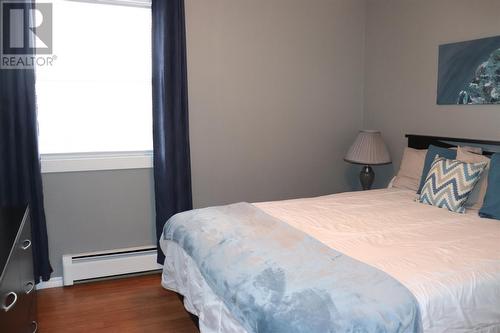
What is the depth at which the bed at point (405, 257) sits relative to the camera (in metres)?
1.71

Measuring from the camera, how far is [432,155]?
10.2 ft

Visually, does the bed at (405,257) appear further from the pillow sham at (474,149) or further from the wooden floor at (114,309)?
the wooden floor at (114,309)

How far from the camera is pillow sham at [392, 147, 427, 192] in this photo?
10.8 feet

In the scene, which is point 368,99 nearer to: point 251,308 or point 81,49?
point 81,49

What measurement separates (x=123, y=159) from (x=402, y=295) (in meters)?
2.44

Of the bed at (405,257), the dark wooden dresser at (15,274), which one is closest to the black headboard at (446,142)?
the bed at (405,257)

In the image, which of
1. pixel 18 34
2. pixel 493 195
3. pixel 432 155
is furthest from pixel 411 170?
pixel 18 34

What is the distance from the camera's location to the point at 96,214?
338cm

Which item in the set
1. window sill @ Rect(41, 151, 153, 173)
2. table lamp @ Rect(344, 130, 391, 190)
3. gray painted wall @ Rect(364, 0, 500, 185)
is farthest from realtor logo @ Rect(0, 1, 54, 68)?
gray painted wall @ Rect(364, 0, 500, 185)

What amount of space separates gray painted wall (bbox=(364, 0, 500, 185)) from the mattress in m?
0.77

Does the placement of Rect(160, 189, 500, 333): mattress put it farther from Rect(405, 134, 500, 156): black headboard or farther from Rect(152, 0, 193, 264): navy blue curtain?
Rect(152, 0, 193, 264): navy blue curtain

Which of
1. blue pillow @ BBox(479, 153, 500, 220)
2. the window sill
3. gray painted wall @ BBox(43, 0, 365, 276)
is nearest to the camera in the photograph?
blue pillow @ BBox(479, 153, 500, 220)

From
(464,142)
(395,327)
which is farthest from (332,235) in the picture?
(464,142)

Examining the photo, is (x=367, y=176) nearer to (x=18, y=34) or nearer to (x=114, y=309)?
(x=114, y=309)
